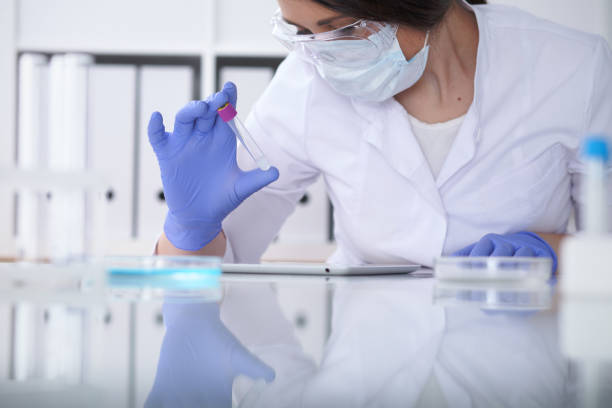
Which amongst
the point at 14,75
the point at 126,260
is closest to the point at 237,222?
the point at 126,260

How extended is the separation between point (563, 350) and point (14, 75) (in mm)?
6193

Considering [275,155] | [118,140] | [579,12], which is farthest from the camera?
[579,12]

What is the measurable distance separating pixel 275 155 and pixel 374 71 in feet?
1.40

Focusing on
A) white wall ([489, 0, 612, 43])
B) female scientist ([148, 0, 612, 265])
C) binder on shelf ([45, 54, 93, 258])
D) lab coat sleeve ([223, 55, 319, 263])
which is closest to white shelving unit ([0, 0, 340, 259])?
white wall ([489, 0, 612, 43])

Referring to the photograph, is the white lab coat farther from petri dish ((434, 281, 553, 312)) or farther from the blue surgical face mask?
petri dish ((434, 281, 553, 312))

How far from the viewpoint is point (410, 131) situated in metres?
1.64

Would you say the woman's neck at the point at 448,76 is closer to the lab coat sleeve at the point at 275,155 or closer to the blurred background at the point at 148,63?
the lab coat sleeve at the point at 275,155

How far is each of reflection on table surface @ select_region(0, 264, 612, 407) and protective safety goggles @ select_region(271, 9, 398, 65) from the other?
0.84m

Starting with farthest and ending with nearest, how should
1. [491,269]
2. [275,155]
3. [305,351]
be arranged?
[275,155]
[491,269]
[305,351]

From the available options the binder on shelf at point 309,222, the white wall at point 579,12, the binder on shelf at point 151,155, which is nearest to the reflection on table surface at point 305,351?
the binder on shelf at point 309,222

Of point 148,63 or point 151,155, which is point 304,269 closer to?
point 151,155

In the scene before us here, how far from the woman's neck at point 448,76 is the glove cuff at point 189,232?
2.14ft

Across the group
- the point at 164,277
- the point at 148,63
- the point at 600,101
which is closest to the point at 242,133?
the point at 164,277

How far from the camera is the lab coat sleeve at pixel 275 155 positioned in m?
1.78
